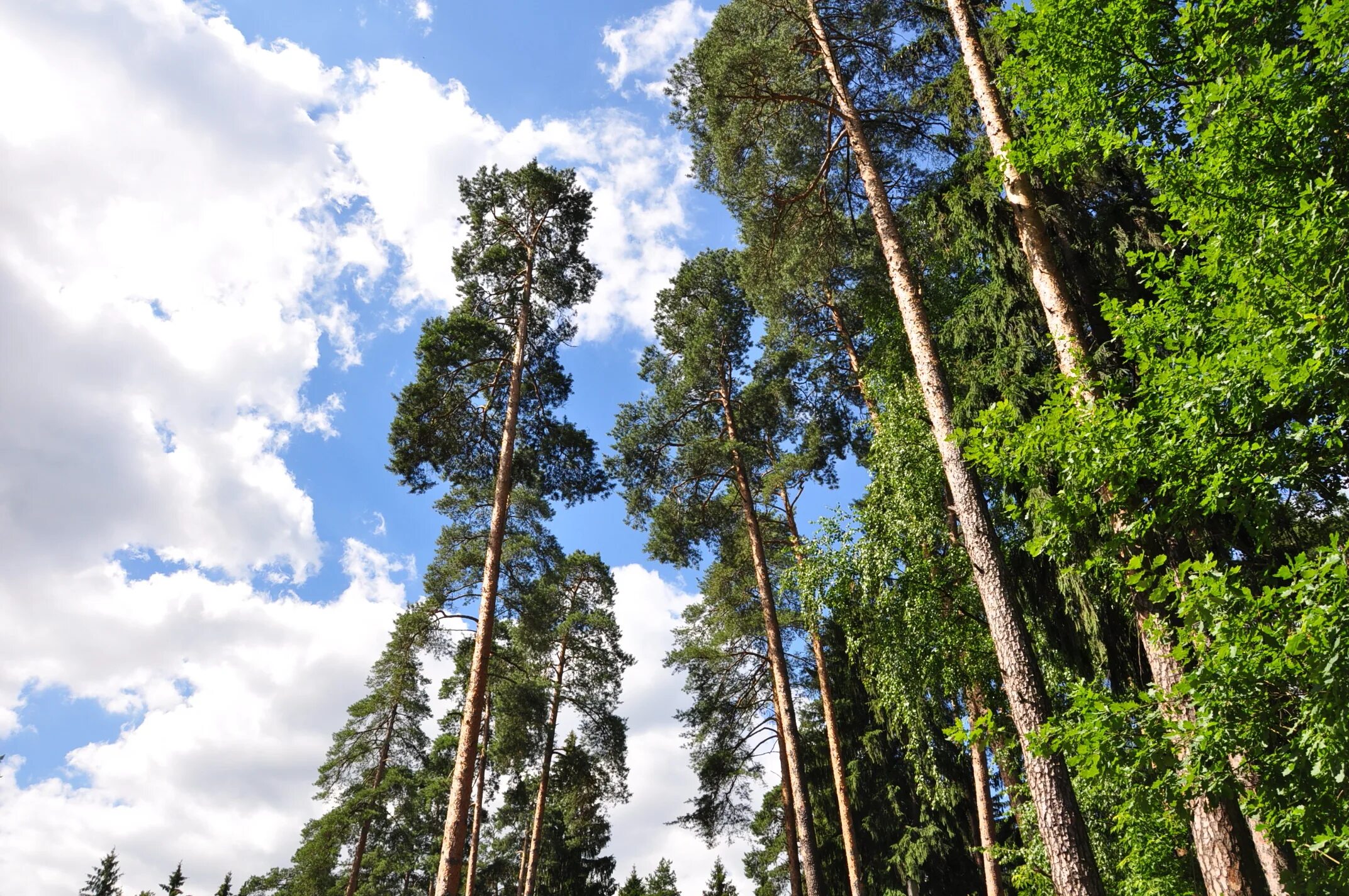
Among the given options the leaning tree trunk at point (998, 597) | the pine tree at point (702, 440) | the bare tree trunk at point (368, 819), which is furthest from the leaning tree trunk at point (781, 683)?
the bare tree trunk at point (368, 819)

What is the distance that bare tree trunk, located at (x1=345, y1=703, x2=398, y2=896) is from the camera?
23.2 meters

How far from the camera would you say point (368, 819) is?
22.8 meters

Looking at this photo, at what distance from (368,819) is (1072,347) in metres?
24.3

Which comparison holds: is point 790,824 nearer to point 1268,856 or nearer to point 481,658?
point 481,658

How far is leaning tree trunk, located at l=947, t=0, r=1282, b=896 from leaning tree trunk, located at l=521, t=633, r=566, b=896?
16.4 m

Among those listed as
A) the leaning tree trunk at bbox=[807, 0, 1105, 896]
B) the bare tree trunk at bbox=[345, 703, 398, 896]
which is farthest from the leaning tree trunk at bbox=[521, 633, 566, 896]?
the leaning tree trunk at bbox=[807, 0, 1105, 896]

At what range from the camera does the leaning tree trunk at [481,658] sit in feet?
32.2

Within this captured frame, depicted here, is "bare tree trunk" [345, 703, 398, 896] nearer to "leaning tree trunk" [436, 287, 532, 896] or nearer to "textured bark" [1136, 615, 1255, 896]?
"leaning tree trunk" [436, 287, 532, 896]

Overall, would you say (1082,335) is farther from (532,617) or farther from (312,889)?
(312,889)

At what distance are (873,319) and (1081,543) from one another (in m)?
7.31

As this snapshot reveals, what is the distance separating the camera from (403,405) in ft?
43.4

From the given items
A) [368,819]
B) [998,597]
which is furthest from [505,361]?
[368,819]

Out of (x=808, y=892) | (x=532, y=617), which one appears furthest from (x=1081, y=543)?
(x=532, y=617)

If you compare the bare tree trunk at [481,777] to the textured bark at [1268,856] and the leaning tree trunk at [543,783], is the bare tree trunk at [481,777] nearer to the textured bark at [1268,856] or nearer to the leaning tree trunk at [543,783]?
the leaning tree trunk at [543,783]
